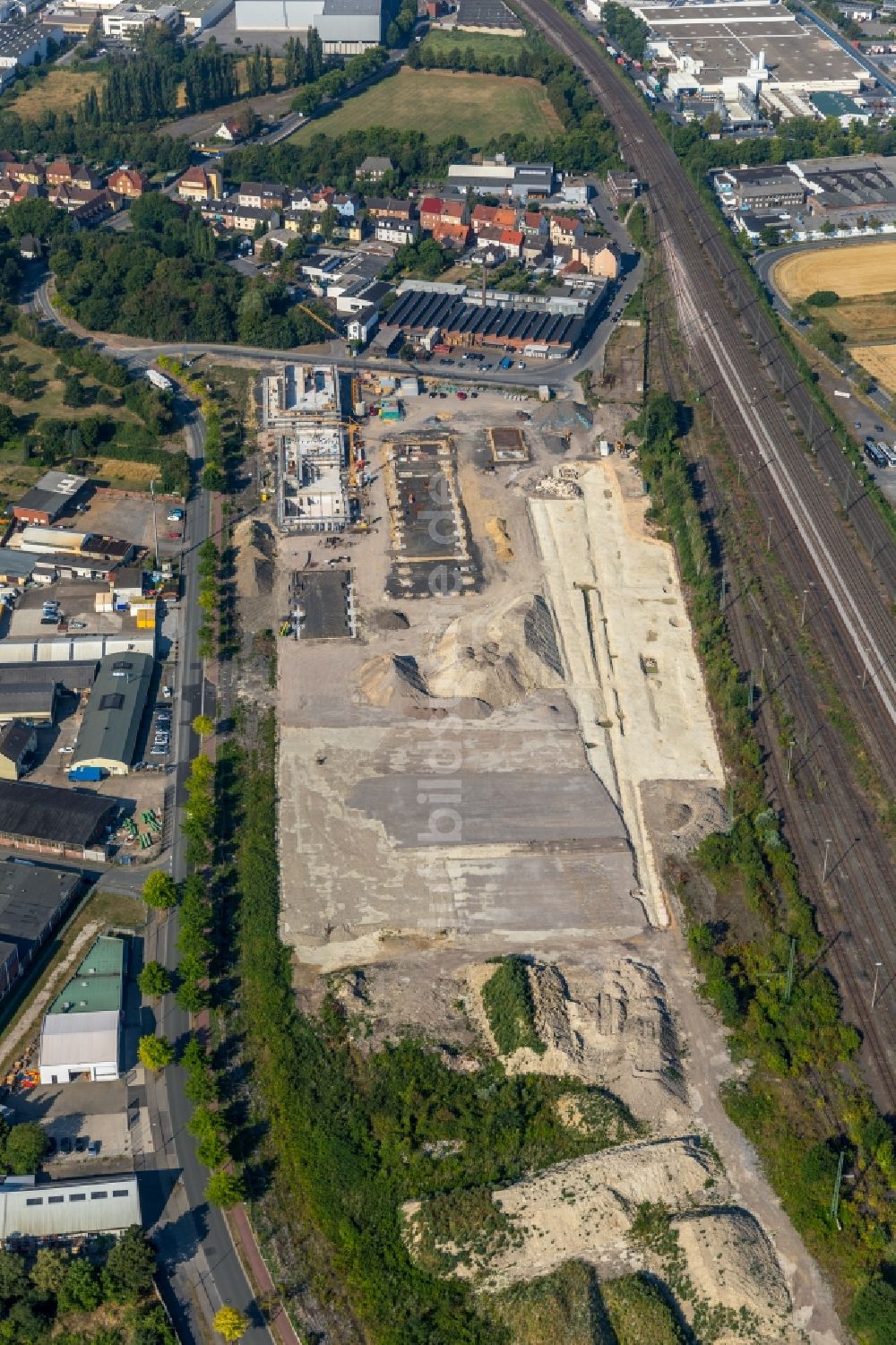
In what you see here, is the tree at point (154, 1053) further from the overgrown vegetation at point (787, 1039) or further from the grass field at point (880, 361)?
the grass field at point (880, 361)

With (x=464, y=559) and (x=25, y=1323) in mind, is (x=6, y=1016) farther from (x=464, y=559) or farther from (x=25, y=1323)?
(x=464, y=559)

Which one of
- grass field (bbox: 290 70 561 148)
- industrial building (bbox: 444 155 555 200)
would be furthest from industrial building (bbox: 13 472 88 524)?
grass field (bbox: 290 70 561 148)

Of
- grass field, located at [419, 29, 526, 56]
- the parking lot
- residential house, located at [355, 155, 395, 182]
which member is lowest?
the parking lot

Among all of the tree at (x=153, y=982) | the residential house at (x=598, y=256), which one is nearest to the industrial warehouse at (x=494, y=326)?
the residential house at (x=598, y=256)

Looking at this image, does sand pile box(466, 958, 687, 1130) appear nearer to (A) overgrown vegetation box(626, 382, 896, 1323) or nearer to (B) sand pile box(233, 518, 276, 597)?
(A) overgrown vegetation box(626, 382, 896, 1323)

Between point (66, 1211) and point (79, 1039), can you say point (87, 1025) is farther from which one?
point (66, 1211)

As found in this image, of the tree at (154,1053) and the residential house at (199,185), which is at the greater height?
the residential house at (199,185)

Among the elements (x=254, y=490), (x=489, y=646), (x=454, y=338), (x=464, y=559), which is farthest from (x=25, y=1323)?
(x=454, y=338)
